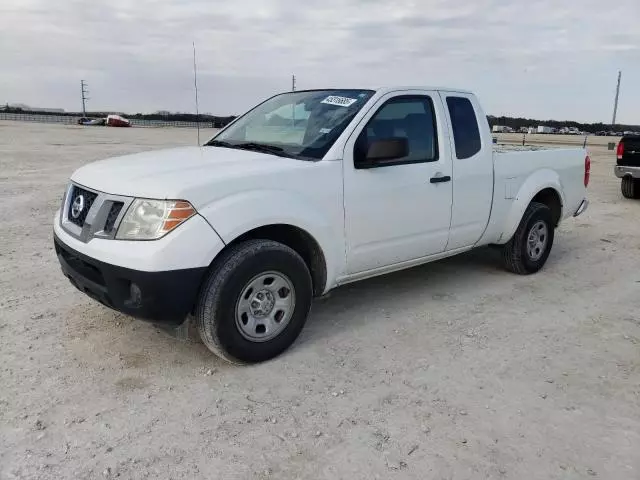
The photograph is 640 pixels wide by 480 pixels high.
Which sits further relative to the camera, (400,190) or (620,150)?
(620,150)

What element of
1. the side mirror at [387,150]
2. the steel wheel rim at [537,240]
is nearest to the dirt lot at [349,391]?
the steel wheel rim at [537,240]

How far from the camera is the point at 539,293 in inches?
213

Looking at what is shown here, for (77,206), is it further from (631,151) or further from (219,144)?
(631,151)

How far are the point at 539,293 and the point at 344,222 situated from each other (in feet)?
7.97

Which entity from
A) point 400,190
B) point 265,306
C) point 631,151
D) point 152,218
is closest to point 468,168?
point 400,190

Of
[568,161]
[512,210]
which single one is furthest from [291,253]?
[568,161]

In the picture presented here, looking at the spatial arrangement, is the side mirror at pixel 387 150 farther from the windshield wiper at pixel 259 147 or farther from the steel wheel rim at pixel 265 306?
the steel wheel rim at pixel 265 306

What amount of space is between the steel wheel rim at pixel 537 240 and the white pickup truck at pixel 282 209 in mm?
514

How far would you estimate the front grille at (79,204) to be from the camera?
365cm

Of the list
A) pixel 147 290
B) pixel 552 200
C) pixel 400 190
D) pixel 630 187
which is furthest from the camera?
pixel 630 187

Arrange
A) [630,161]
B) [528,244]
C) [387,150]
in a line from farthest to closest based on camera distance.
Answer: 1. [630,161]
2. [528,244]
3. [387,150]

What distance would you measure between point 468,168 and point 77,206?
10.4 feet

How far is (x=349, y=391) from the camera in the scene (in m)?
3.45

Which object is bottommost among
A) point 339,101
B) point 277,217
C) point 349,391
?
point 349,391
